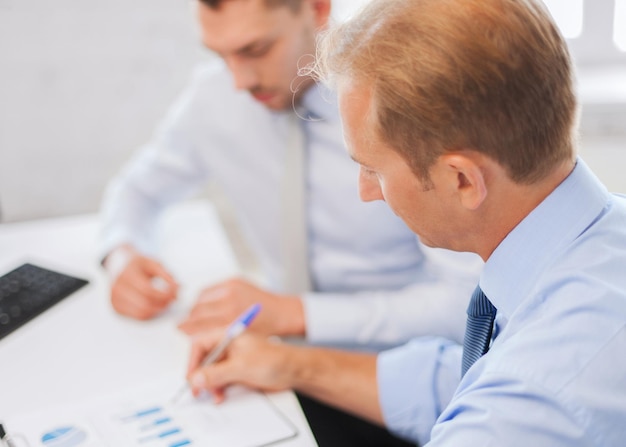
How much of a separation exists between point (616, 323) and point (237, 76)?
824 millimetres

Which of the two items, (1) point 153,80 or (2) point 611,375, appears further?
(1) point 153,80

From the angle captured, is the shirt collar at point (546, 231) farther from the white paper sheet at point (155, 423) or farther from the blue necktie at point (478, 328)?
the white paper sheet at point (155, 423)

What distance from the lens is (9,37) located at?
168cm

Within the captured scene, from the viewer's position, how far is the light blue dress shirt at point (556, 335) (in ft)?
1.86

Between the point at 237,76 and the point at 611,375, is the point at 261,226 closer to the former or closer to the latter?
the point at 237,76

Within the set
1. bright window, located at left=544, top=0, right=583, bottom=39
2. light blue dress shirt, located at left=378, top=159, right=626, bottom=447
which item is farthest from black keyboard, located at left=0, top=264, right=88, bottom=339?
bright window, located at left=544, top=0, right=583, bottom=39

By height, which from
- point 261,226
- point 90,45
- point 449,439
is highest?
point 90,45

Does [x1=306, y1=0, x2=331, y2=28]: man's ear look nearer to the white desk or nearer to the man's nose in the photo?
the man's nose

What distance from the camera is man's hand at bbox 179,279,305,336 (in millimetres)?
1085

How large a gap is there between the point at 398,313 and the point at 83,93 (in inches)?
41.6

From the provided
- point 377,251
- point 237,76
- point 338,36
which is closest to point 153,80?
point 237,76

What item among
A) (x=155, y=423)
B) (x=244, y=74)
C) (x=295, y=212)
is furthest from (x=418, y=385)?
(x=244, y=74)

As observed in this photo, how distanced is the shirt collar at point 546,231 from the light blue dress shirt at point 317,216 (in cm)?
43

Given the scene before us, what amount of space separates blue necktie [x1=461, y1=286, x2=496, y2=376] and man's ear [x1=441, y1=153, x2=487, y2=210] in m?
0.14
